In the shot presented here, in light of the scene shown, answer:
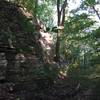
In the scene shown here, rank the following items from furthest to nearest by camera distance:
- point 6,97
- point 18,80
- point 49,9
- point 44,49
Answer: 1. point 49,9
2. point 44,49
3. point 18,80
4. point 6,97

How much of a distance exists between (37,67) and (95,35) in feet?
Answer: 15.5

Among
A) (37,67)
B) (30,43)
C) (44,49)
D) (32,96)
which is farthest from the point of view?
(44,49)

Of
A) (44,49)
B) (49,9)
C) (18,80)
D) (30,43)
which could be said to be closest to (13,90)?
(18,80)

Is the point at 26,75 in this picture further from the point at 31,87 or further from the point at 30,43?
the point at 30,43

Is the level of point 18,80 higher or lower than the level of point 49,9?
lower

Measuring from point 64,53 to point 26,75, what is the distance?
80.5 ft

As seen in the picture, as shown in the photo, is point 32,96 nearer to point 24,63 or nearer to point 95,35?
point 24,63

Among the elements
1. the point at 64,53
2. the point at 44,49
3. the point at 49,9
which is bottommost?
the point at 64,53

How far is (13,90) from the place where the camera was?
50.8ft

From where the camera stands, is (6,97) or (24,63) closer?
(6,97)

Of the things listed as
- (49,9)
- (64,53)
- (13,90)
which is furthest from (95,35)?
(64,53)

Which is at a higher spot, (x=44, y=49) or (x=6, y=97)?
(x=44, y=49)

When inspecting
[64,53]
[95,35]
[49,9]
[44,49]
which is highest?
[49,9]

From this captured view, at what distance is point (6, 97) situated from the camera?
1416 centimetres
